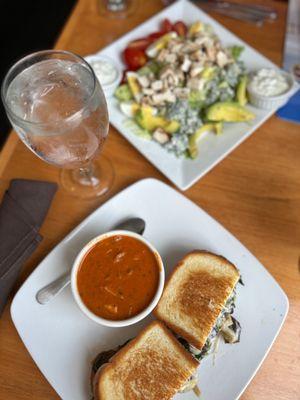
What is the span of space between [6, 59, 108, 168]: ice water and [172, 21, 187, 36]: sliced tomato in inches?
28.0

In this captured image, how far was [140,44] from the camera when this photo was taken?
5.77 ft

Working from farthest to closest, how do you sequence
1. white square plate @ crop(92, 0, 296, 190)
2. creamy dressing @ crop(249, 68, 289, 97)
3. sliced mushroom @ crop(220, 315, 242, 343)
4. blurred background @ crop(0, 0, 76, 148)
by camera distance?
blurred background @ crop(0, 0, 76, 148), creamy dressing @ crop(249, 68, 289, 97), white square plate @ crop(92, 0, 296, 190), sliced mushroom @ crop(220, 315, 242, 343)

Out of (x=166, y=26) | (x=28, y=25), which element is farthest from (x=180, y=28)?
(x=28, y=25)

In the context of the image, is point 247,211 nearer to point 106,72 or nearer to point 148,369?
point 148,369

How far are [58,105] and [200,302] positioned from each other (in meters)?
0.64

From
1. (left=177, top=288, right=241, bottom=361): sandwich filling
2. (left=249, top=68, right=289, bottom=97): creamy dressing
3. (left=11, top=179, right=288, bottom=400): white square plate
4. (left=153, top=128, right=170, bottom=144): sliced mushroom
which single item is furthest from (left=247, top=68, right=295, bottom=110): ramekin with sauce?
(left=177, top=288, right=241, bottom=361): sandwich filling

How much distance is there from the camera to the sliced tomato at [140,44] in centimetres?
175

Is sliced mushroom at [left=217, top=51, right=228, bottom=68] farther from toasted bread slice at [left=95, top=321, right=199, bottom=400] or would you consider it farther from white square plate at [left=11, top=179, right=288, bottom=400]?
toasted bread slice at [left=95, top=321, right=199, bottom=400]

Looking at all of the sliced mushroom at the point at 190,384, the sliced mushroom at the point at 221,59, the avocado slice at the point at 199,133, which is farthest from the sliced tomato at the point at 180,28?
the sliced mushroom at the point at 190,384

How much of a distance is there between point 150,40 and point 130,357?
4.02ft

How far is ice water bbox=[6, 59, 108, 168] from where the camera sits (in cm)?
113

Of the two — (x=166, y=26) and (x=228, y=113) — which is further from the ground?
(x=166, y=26)

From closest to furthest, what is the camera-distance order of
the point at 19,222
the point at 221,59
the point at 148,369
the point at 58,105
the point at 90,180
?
the point at 148,369
the point at 58,105
the point at 19,222
the point at 90,180
the point at 221,59

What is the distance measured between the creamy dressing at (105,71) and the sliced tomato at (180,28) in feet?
1.05
